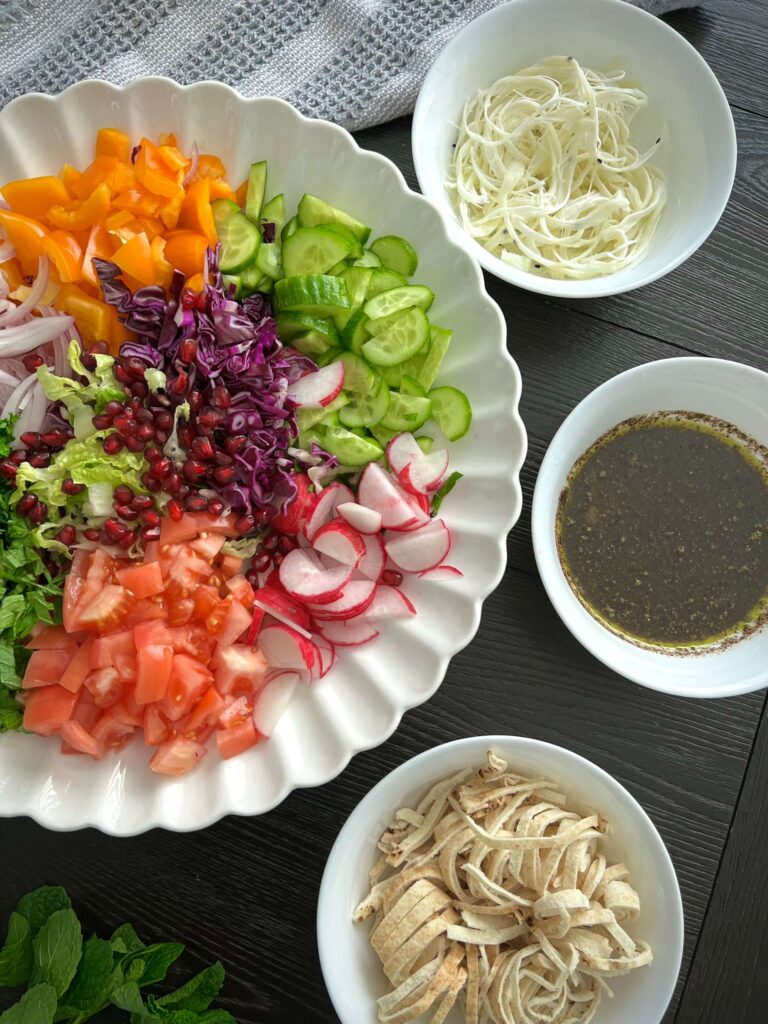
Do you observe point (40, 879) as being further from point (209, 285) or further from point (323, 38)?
point (323, 38)

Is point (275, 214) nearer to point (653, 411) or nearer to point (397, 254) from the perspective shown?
point (397, 254)

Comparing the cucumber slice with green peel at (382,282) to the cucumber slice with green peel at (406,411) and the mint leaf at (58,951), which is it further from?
the mint leaf at (58,951)

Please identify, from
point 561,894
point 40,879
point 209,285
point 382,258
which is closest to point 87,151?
point 209,285

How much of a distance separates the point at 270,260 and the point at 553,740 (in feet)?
4.41

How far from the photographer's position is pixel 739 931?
2104mm

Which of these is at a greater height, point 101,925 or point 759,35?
point 759,35

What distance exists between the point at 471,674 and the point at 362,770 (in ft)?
1.19

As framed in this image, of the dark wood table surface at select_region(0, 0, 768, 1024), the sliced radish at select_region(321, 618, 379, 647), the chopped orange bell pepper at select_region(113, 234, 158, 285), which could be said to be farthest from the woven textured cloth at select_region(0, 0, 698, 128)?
the sliced radish at select_region(321, 618, 379, 647)

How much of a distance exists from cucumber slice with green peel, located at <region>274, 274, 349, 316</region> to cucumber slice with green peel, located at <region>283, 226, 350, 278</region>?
0.09ft

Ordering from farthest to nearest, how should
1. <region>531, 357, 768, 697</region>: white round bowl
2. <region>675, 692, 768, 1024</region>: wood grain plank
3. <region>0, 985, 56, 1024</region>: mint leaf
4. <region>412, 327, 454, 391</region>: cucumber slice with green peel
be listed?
<region>675, 692, 768, 1024</region>: wood grain plank → <region>531, 357, 768, 697</region>: white round bowl → <region>412, 327, 454, 391</region>: cucumber slice with green peel → <region>0, 985, 56, 1024</region>: mint leaf

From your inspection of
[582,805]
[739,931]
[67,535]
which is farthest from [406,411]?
[739,931]

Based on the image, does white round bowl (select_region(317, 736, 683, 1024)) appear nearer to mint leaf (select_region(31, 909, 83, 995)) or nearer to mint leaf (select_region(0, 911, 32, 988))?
mint leaf (select_region(31, 909, 83, 995))

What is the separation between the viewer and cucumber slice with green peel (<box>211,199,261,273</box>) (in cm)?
182

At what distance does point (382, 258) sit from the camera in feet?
6.25
